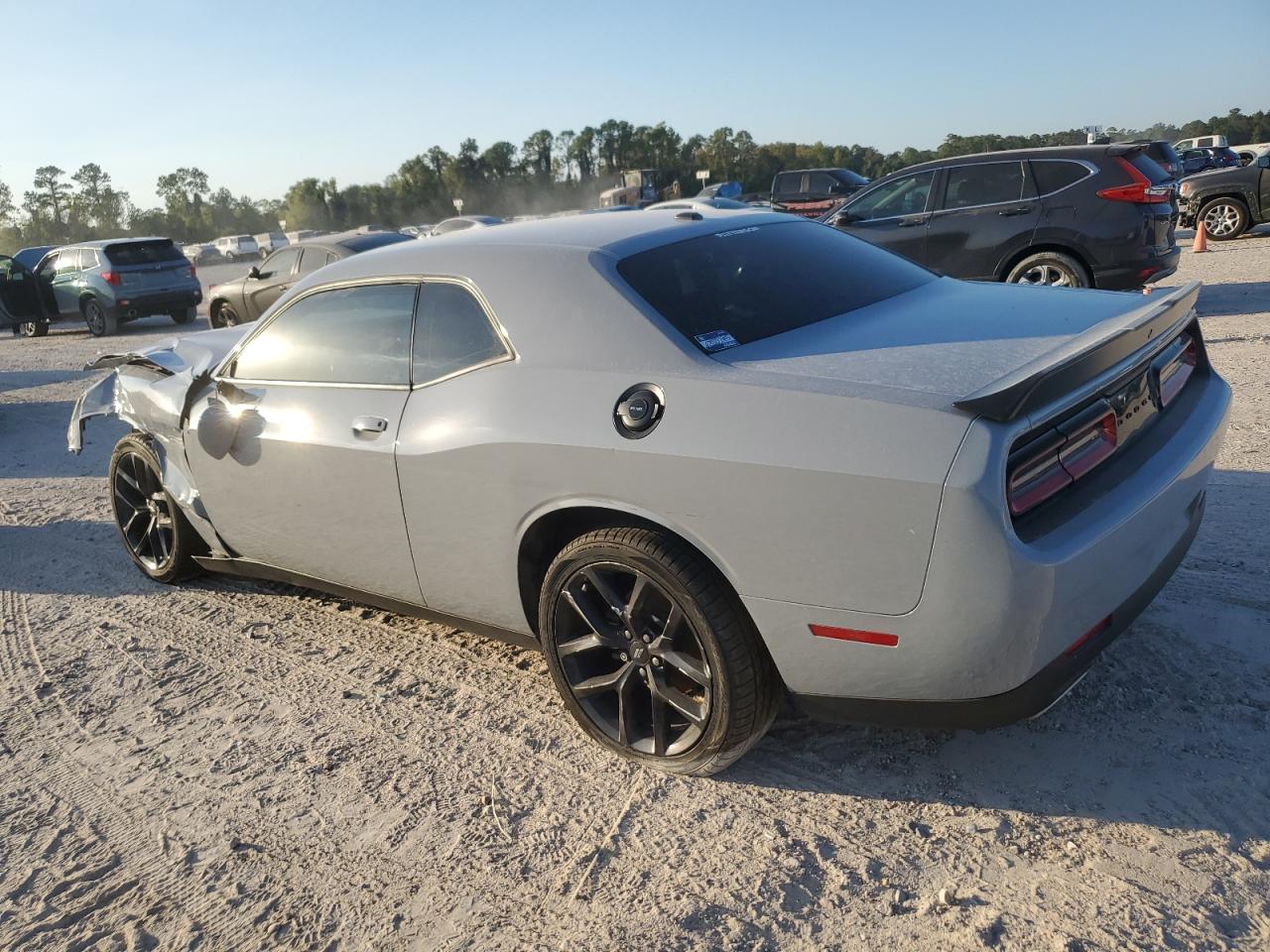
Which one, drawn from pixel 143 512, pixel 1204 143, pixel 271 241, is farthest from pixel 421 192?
pixel 143 512

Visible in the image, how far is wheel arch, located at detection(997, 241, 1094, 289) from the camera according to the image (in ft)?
29.9

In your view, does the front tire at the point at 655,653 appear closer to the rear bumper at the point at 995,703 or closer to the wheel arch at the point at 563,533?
the wheel arch at the point at 563,533

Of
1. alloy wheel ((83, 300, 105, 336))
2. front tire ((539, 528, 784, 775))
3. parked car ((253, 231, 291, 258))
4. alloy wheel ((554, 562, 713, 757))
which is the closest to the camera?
front tire ((539, 528, 784, 775))

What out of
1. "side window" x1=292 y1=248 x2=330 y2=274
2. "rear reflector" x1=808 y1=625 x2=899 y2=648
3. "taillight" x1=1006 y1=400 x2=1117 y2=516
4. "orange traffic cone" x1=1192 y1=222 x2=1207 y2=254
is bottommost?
"orange traffic cone" x1=1192 y1=222 x2=1207 y2=254

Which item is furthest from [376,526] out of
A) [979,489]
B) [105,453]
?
[105,453]

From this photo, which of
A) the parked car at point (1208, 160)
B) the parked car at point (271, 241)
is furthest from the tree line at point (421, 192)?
the parked car at point (1208, 160)

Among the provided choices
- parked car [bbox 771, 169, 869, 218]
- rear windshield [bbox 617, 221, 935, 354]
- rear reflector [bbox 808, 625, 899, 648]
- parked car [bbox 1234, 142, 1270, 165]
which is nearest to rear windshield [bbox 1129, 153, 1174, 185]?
rear windshield [bbox 617, 221, 935, 354]

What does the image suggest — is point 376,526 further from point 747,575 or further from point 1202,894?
point 1202,894

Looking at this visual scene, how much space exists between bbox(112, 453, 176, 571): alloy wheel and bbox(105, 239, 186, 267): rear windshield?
13.9 metres

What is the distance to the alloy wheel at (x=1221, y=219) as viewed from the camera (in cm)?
1691

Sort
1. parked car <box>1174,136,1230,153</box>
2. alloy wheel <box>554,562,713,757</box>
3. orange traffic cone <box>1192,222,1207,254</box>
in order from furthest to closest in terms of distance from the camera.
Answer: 1. parked car <box>1174,136,1230,153</box>
2. orange traffic cone <box>1192,222,1207,254</box>
3. alloy wheel <box>554,562,713,757</box>

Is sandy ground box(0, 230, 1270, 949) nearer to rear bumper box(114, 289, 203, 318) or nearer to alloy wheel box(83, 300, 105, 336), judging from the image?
rear bumper box(114, 289, 203, 318)

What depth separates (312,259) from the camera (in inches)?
514

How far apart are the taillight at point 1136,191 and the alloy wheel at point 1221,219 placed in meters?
9.33
